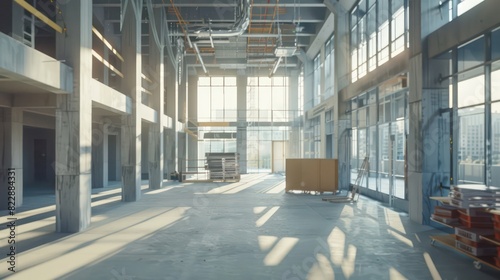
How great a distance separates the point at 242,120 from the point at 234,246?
25.8 metres

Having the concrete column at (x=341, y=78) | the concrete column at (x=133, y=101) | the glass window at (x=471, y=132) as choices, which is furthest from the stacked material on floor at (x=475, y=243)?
the concrete column at (x=341, y=78)

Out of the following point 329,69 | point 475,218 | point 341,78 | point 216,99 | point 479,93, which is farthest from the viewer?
point 216,99

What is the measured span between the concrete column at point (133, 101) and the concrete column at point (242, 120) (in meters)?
18.3

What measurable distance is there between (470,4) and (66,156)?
10.8 metres

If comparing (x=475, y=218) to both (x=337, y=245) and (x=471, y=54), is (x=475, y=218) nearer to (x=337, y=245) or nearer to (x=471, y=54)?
(x=337, y=245)

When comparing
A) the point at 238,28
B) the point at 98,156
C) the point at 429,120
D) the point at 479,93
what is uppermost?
the point at 238,28

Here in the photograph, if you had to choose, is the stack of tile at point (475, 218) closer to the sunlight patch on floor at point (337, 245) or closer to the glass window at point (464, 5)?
the sunlight patch on floor at point (337, 245)

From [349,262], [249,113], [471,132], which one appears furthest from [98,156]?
[471,132]

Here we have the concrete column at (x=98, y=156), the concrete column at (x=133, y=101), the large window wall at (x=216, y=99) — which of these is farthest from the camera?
the large window wall at (x=216, y=99)

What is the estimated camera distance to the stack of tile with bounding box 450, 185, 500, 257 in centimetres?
646

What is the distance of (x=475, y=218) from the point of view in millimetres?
6973

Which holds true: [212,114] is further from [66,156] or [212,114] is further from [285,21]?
[66,156]

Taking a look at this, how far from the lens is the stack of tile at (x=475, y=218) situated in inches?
255

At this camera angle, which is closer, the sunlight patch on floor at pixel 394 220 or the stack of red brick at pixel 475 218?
the stack of red brick at pixel 475 218
